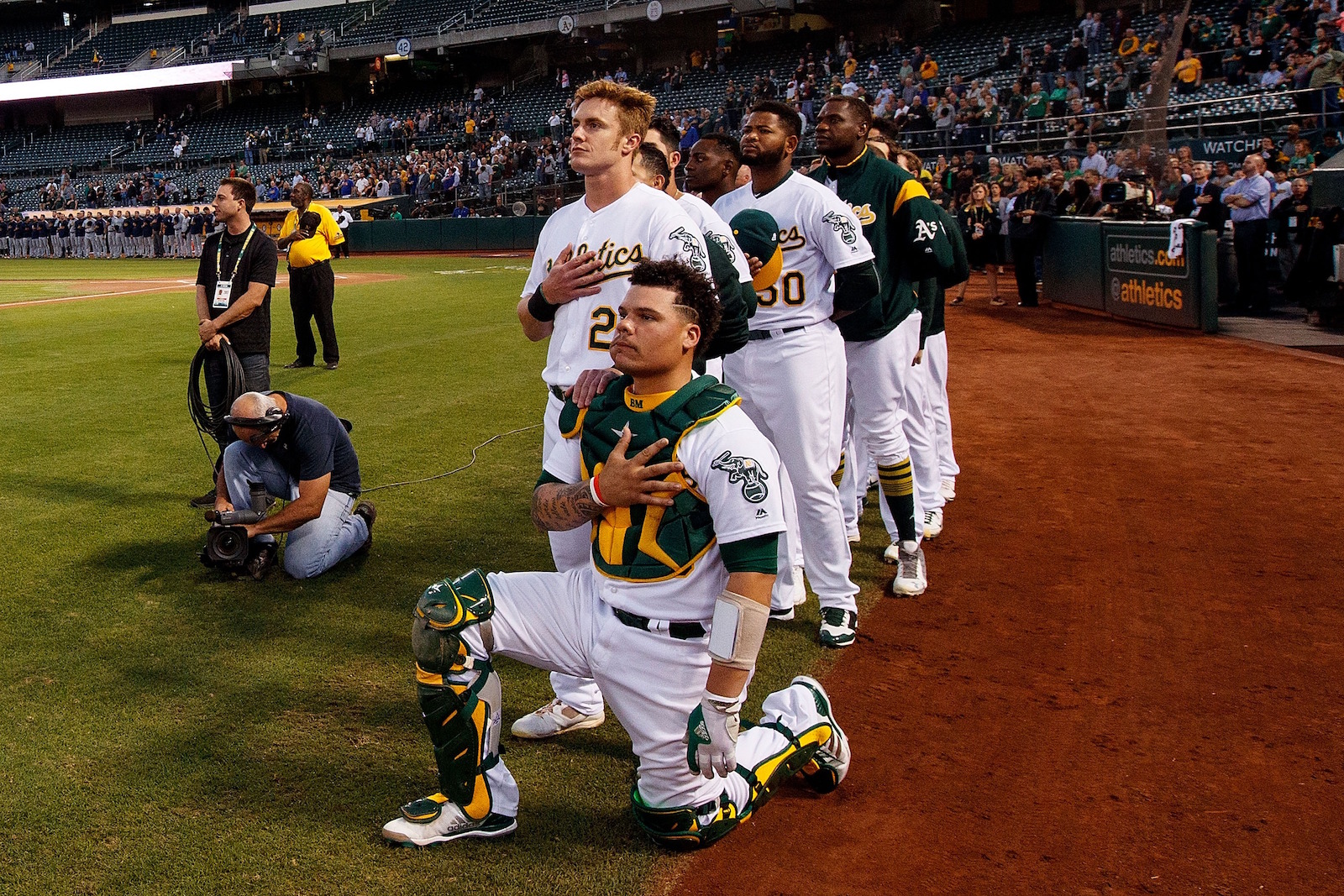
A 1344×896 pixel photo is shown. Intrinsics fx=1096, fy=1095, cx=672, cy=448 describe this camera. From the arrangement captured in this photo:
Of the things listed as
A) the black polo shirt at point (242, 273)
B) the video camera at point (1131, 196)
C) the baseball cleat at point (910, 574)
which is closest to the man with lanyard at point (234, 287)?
the black polo shirt at point (242, 273)

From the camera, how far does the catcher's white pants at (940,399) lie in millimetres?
7109

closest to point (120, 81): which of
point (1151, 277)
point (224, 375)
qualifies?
point (1151, 277)

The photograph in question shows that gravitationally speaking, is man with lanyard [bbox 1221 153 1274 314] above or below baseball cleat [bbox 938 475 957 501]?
above

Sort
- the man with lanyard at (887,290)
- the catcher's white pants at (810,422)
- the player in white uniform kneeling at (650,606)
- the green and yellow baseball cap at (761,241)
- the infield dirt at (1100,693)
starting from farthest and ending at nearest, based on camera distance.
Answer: the man with lanyard at (887,290)
the catcher's white pants at (810,422)
the green and yellow baseball cap at (761,241)
the infield dirt at (1100,693)
the player in white uniform kneeling at (650,606)

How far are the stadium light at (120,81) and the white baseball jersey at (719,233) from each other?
55559 mm

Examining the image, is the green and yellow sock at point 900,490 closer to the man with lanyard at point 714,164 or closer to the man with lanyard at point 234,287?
the man with lanyard at point 714,164

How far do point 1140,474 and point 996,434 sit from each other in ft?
5.19

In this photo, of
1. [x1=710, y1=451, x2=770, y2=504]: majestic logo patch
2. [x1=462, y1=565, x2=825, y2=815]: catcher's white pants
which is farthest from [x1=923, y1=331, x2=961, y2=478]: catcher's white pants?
[x1=710, y1=451, x2=770, y2=504]: majestic logo patch

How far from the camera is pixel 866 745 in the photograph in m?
4.04

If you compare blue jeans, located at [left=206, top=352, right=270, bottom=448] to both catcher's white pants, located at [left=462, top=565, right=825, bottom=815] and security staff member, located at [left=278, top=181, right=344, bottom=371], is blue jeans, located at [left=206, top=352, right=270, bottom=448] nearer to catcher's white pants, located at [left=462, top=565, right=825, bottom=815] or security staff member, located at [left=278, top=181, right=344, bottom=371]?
catcher's white pants, located at [left=462, top=565, right=825, bottom=815]

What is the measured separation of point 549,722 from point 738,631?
145 cm

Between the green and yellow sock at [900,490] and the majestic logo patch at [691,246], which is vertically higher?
the majestic logo patch at [691,246]

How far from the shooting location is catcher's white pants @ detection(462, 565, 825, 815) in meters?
3.23

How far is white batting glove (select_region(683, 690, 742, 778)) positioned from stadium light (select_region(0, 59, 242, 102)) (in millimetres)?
57184
